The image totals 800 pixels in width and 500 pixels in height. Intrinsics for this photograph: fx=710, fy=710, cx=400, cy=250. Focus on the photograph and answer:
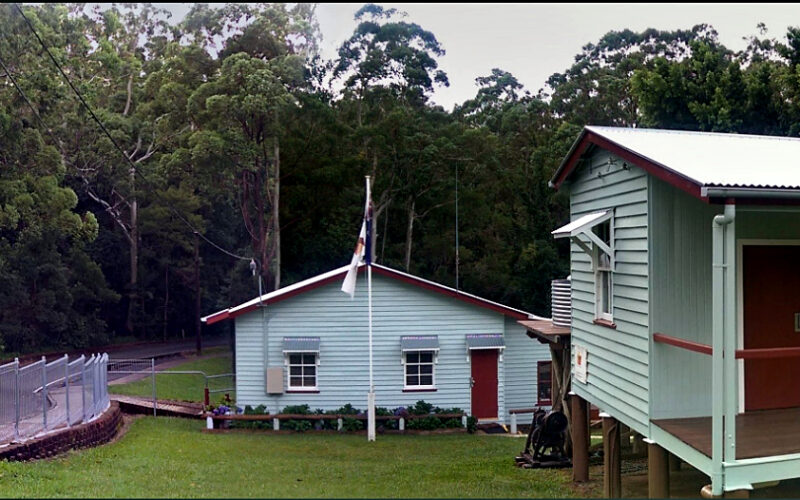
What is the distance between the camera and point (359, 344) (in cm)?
1950

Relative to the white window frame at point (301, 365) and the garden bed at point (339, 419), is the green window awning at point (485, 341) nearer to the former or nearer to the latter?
the garden bed at point (339, 419)

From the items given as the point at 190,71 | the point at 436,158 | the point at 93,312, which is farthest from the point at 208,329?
the point at 436,158

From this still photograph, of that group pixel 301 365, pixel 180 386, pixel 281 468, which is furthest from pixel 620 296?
pixel 180 386

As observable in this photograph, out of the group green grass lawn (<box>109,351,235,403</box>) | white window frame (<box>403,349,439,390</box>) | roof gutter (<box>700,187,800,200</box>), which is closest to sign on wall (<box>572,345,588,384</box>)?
roof gutter (<box>700,187,800,200</box>)

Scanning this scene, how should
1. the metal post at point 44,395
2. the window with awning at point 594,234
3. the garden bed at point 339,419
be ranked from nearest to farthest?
the window with awning at point 594,234 < the metal post at point 44,395 < the garden bed at point 339,419

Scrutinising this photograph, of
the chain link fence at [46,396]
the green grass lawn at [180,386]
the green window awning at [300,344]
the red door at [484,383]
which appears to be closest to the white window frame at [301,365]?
the green window awning at [300,344]

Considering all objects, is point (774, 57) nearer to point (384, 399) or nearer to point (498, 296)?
point (498, 296)

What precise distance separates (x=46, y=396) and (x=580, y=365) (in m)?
9.97

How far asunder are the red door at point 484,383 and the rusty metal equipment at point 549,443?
7083mm

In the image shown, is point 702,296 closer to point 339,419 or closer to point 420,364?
point 420,364

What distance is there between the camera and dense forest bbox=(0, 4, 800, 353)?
1246 inches

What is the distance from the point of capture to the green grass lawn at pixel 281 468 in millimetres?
8734

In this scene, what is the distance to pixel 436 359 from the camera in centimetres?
1970

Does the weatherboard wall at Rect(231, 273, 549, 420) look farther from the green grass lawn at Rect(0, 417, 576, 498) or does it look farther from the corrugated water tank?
the corrugated water tank
